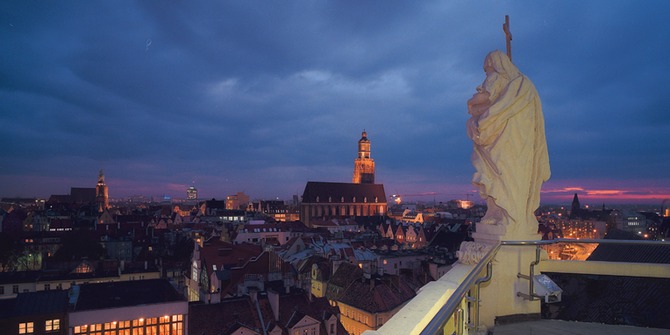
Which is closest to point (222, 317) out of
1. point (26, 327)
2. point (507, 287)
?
point (26, 327)

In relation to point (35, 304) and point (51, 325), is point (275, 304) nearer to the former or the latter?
point (51, 325)

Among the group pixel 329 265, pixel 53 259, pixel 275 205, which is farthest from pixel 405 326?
pixel 275 205

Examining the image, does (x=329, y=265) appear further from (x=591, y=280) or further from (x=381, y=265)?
(x=591, y=280)

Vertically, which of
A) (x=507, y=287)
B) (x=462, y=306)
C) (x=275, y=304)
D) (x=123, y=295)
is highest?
(x=462, y=306)

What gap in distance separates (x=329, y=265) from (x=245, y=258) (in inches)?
323

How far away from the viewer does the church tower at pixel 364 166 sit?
397 ft

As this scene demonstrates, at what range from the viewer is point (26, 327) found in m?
19.3

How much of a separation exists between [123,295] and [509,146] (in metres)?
22.0

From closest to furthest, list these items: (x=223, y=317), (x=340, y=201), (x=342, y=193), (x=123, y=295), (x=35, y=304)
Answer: (x=35, y=304), (x=123, y=295), (x=223, y=317), (x=340, y=201), (x=342, y=193)

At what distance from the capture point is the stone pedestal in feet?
13.2

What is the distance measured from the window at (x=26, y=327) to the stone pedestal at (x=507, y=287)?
23.2 metres

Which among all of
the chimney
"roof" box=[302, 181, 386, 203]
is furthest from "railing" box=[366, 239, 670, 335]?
"roof" box=[302, 181, 386, 203]

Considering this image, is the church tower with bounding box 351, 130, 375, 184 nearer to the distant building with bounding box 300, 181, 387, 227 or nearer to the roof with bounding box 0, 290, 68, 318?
the distant building with bounding box 300, 181, 387, 227

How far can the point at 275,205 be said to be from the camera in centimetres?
12950
